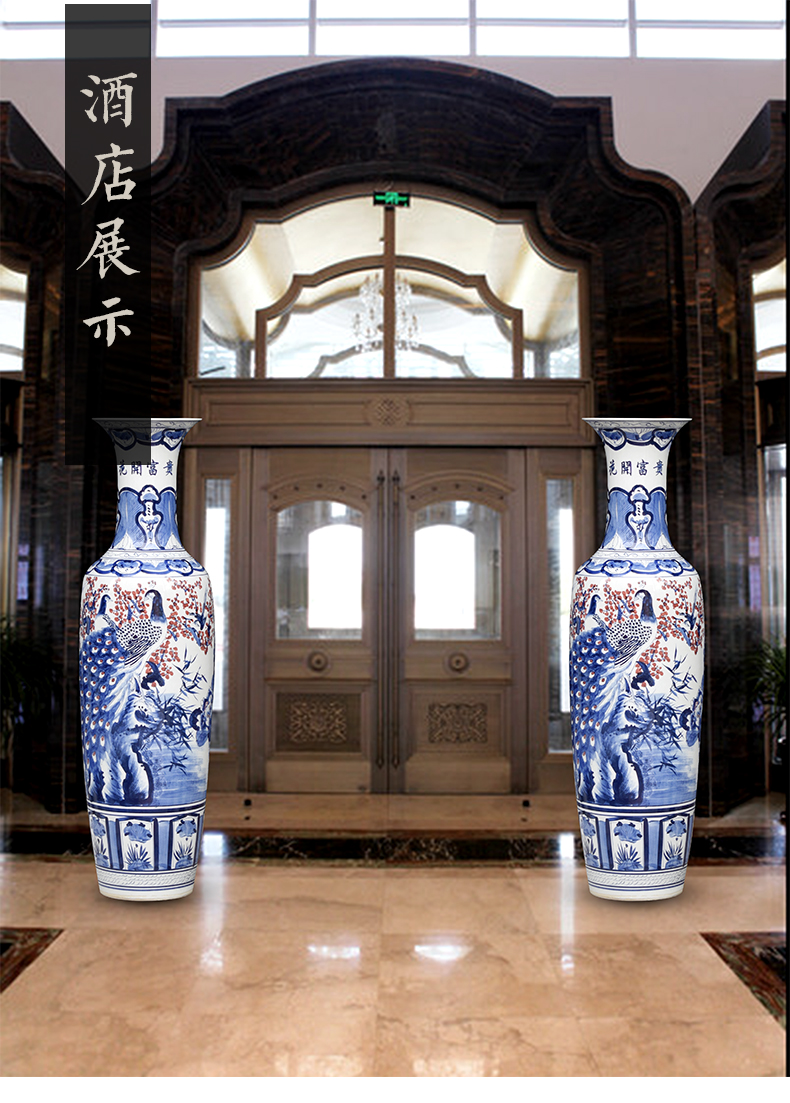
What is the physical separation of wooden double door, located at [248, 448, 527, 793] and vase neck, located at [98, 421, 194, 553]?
5.53 ft

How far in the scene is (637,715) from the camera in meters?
3.14

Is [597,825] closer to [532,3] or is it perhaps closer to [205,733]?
[205,733]

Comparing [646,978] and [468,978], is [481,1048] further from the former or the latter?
[646,978]

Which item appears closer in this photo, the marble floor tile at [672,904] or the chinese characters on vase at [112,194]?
the marble floor tile at [672,904]

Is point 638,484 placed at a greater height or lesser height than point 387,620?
greater

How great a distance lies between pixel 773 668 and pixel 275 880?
2315 mm

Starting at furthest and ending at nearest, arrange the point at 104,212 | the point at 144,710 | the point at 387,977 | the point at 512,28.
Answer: the point at 512,28 < the point at 104,212 < the point at 144,710 < the point at 387,977

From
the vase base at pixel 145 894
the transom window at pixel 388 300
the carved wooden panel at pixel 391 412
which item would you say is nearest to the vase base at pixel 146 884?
the vase base at pixel 145 894

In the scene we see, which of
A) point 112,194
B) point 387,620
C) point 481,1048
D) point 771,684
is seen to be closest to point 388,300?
point 112,194

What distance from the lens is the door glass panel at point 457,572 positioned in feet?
16.2

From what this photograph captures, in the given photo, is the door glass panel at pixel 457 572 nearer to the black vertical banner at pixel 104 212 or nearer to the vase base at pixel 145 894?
the black vertical banner at pixel 104 212

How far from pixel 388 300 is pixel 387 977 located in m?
3.42

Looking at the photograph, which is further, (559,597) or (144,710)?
(559,597)

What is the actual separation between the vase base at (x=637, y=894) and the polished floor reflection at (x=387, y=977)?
29 millimetres
